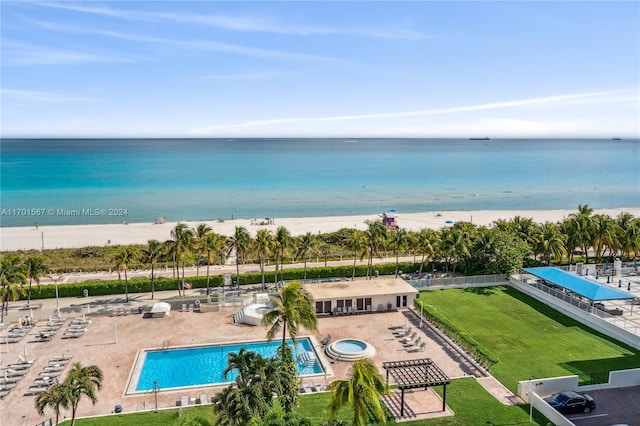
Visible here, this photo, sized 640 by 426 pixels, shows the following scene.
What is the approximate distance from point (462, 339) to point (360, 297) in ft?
27.7

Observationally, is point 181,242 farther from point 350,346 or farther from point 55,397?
point 55,397

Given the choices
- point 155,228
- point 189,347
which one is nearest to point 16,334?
point 189,347

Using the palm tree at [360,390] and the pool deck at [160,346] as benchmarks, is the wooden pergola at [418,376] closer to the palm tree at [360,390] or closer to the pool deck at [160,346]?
the pool deck at [160,346]

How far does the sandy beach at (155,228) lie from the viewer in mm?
63094

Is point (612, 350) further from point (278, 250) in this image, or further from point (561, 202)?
point (561, 202)

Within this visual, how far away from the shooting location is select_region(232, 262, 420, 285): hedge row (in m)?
42.9

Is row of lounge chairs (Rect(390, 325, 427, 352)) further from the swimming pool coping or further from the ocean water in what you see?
the ocean water

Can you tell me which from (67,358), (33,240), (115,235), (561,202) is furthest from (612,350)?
(561,202)

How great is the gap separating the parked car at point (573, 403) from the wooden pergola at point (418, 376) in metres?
5.02

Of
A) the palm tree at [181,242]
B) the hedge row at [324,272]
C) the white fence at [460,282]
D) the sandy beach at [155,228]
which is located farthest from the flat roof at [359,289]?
the sandy beach at [155,228]

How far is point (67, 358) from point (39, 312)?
8289mm

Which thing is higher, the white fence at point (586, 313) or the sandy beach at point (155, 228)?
the sandy beach at point (155, 228)

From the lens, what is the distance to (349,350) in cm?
2881

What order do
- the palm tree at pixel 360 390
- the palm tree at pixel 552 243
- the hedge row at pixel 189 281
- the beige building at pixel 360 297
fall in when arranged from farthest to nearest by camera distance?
1. the palm tree at pixel 552 243
2. the hedge row at pixel 189 281
3. the beige building at pixel 360 297
4. the palm tree at pixel 360 390
